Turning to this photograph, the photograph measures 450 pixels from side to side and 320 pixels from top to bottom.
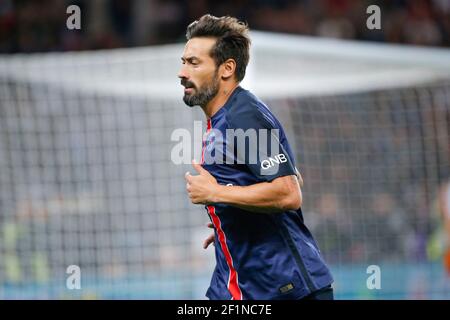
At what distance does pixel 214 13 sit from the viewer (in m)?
16.8

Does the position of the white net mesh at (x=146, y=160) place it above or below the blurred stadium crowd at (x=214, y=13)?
below

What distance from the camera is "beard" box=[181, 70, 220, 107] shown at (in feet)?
16.4

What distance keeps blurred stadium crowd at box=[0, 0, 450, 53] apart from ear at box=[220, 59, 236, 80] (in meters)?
11.0

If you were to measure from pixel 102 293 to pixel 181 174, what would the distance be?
4.46ft

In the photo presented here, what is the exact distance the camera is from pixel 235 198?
4.66 metres

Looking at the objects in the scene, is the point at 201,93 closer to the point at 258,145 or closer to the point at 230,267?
the point at 258,145

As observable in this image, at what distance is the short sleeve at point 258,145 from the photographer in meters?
4.75

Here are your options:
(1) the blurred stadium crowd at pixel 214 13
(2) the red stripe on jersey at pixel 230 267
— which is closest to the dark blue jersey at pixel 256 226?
(2) the red stripe on jersey at pixel 230 267
